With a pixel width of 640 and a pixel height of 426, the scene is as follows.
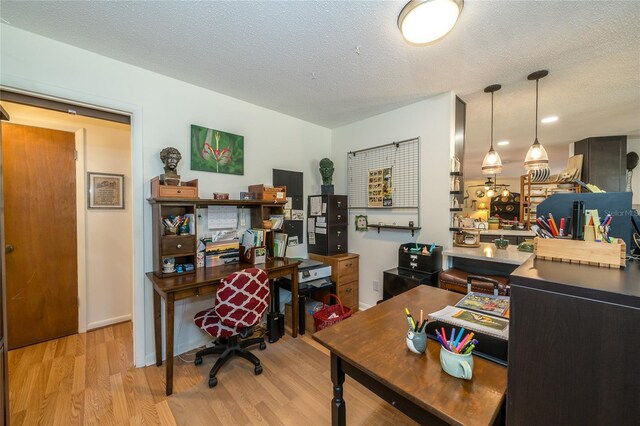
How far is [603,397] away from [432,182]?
97.7 inches

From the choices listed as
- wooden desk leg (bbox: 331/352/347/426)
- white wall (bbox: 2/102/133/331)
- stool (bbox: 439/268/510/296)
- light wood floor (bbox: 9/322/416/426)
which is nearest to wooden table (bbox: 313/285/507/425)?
wooden desk leg (bbox: 331/352/347/426)

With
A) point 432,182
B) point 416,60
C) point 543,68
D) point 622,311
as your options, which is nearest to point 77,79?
point 416,60

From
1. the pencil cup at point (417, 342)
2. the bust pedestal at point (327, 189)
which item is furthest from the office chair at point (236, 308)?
the bust pedestal at point (327, 189)

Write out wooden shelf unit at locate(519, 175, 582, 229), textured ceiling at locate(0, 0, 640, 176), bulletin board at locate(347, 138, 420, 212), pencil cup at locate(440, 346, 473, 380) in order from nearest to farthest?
1. pencil cup at locate(440, 346, 473, 380)
2. textured ceiling at locate(0, 0, 640, 176)
3. bulletin board at locate(347, 138, 420, 212)
4. wooden shelf unit at locate(519, 175, 582, 229)

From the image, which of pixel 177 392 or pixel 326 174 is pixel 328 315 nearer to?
pixel 177 392

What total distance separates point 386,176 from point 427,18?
1.92 m

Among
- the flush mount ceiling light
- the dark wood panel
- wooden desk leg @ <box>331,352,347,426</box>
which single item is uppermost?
Result: the flush mount ceiling light

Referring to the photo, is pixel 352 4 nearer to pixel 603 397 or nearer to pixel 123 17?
pixel 123 17

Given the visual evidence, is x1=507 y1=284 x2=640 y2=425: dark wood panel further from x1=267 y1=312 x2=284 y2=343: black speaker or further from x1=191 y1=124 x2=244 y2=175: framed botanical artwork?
x1=191 y1=124 x2=244 y2=175: framed botanical artwork

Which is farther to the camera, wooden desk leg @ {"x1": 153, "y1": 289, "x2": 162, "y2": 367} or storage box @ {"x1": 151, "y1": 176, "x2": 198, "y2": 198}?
wooden desk leg @ {"x1": 153, "y1": 289, "x2": 162, "y2": 367}

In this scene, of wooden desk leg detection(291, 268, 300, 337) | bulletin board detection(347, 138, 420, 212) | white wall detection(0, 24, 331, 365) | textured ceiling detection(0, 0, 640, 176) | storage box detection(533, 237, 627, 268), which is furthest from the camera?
bulletin board detection(347, 138, 420, 212)

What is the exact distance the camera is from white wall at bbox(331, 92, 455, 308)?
270 centimetres

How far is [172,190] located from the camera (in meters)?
2.10

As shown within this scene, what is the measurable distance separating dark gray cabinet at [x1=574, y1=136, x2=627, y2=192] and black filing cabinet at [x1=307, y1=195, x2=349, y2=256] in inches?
166
